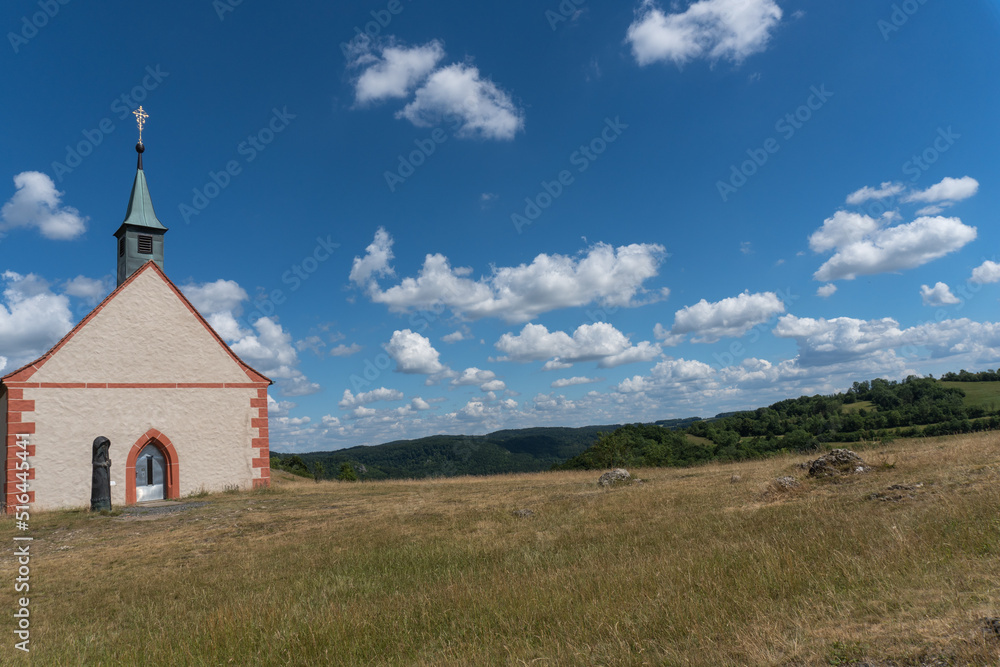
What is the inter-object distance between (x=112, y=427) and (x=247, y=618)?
1896 cm

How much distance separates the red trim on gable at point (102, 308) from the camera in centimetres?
1939

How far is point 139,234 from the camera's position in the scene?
80.3ft

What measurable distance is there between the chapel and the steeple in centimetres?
5

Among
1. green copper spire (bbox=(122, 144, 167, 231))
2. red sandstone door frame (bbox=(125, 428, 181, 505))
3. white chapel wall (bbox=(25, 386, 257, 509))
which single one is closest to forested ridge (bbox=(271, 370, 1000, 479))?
white chapel wall (bbox=(25, 386, 257, 509))

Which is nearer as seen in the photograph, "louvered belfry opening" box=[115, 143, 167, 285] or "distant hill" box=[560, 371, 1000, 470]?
"louvered belfry opening" box=[115, 143, 167, 285]

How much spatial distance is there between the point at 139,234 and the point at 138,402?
8298mm

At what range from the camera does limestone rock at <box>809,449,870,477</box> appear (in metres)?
12.4

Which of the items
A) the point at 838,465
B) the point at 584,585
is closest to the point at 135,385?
the point at 584,585

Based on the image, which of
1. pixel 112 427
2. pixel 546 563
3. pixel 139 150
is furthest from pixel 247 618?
pixel 139 150

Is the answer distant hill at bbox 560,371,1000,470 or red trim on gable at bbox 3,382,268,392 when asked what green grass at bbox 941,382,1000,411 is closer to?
distant hill at bbox 560,371,1000,470

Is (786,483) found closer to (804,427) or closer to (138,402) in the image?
(138,402)

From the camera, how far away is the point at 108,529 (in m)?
14.7

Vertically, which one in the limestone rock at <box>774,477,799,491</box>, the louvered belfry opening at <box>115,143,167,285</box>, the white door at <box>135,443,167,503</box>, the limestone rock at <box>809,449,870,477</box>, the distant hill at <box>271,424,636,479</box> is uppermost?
the louvered belfry opening at <box>115,143,167,285</box>

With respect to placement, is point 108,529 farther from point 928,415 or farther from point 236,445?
point 928,415
